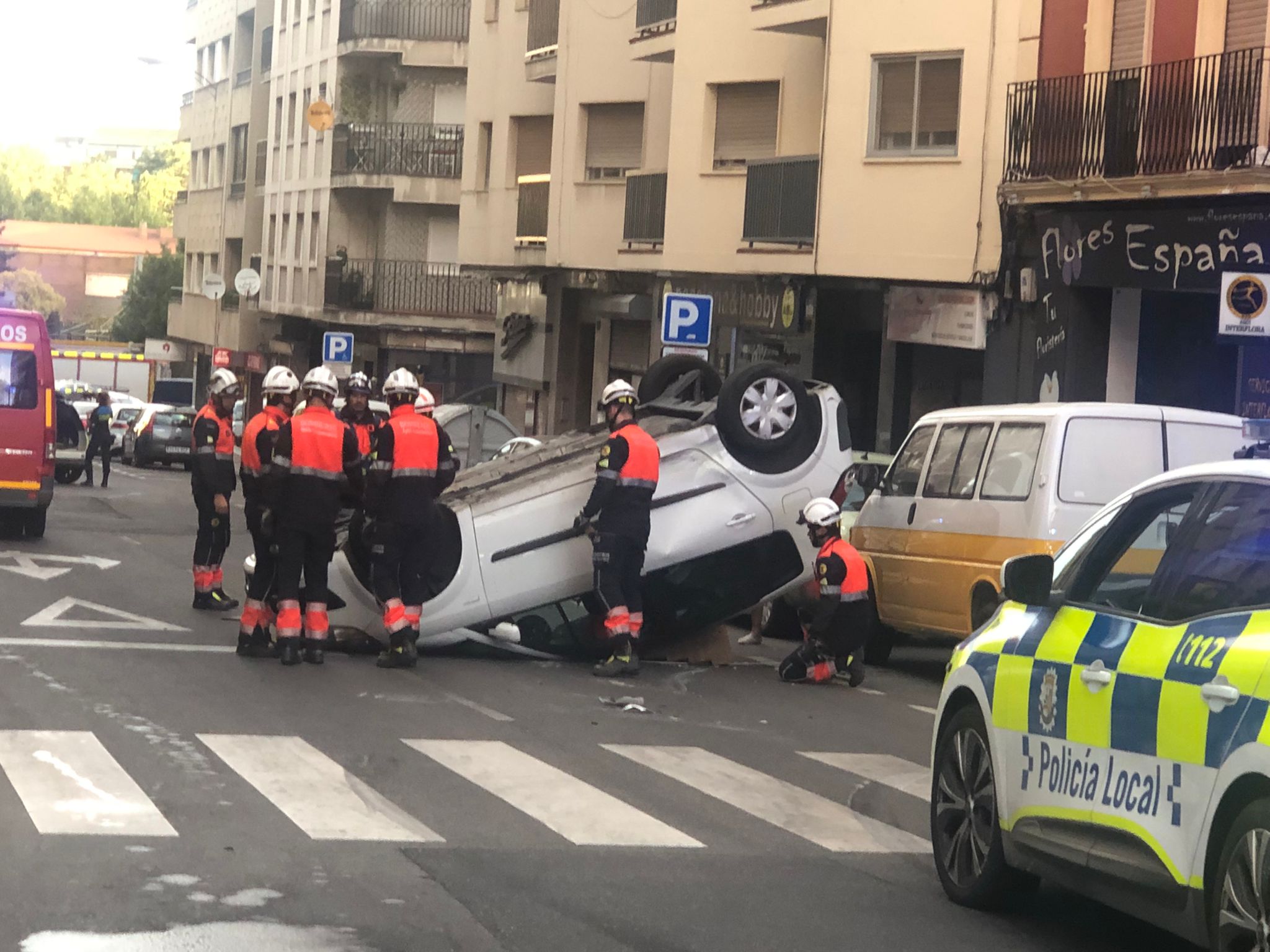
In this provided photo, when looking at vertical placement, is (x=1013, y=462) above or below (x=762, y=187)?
below

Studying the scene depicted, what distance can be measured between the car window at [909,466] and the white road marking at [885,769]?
456 centimetres

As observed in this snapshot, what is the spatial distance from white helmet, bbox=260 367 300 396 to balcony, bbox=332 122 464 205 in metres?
35.5

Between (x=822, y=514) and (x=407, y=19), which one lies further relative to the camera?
(x=407, y=19)

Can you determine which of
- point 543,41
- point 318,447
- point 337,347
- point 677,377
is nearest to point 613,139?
point 543,41

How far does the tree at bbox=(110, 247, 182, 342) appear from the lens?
88875 mm

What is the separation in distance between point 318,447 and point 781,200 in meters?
15.0

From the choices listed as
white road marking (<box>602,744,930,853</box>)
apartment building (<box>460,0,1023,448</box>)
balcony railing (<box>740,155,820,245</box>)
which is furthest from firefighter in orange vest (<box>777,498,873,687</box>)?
balcony railing (<box>740,155,820,245</box>)

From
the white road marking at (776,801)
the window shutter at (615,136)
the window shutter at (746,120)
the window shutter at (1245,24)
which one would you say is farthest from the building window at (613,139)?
the white road marking at (776,801)

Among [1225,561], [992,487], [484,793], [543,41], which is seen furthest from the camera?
[543,41]

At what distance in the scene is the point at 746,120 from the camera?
96.4 feet

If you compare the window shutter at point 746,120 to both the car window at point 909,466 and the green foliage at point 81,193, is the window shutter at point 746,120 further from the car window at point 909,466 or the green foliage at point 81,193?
the green foliage at point 81,193

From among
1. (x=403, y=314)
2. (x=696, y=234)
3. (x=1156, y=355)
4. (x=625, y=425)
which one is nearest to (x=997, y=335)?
(x=1156, y=355)

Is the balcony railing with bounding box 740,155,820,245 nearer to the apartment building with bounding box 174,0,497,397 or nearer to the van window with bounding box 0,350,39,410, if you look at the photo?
the van window with bounding box 0,350,39,410

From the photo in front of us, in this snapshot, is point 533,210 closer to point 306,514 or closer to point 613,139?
point 613,139
